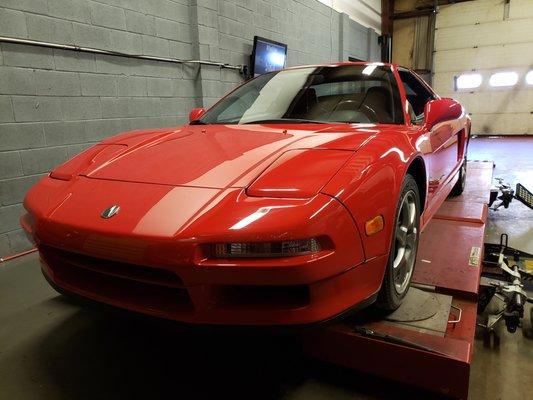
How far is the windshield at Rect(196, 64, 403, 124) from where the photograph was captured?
198cm

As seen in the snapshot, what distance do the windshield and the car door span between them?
164 millimetres

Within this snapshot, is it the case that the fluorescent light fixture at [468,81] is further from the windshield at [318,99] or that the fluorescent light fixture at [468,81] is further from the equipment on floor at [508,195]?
the windshield at [318,99]

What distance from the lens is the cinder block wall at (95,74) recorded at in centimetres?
306

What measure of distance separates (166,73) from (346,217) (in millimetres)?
3774

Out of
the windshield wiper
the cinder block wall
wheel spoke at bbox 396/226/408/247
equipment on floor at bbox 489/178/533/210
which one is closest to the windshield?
the windshield wiper

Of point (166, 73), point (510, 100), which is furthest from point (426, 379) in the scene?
point (510, 100)

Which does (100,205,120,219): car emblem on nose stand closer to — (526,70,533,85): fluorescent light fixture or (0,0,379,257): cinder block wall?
(0,0,379,257): cinder block wall

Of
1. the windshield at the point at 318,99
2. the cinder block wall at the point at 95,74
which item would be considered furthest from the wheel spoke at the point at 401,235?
the cinder block wall at the point at 95,74

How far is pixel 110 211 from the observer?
1.26 meters

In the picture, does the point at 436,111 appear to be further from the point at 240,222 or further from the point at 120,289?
the point at 120,289

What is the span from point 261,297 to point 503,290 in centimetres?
137

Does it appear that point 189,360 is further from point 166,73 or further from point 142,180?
point 166,73

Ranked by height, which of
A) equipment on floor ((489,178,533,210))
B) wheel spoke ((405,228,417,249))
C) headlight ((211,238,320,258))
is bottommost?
equipment on floor ((489,178,533,210))

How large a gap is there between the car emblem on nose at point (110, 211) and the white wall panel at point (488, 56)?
12.1 metres
